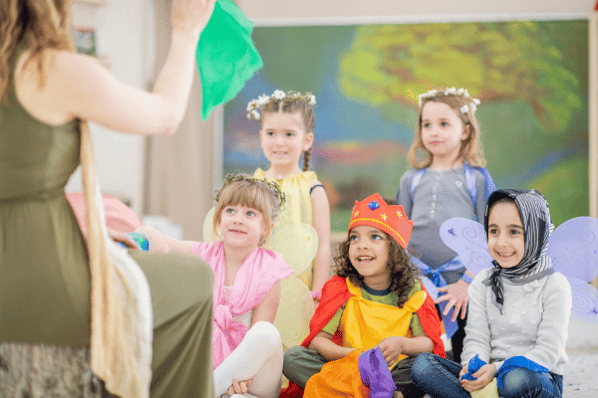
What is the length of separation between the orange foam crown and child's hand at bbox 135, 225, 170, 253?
2.39 ft

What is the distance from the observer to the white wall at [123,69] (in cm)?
428

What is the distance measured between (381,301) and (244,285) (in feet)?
1.52

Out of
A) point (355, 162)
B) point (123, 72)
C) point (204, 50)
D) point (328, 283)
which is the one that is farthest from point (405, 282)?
point (123, 72)

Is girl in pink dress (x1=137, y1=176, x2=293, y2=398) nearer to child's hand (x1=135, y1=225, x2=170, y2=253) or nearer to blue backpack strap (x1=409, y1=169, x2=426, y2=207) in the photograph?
child's hand (x1=135, y1=225, x2=170, y2=253)

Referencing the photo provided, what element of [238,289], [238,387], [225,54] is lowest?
[238,387]

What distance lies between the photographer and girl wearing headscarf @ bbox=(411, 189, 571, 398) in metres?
1.54

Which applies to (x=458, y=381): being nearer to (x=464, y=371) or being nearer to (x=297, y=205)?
(x=464, y=371)

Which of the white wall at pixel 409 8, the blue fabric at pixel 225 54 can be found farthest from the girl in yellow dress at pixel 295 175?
the white wall at pixel 409 8

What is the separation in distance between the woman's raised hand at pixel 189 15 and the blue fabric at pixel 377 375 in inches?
40.6

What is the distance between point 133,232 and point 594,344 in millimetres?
1711

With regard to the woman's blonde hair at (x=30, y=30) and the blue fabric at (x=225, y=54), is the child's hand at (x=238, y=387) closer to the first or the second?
the blue fabric at (x=225, y=54)

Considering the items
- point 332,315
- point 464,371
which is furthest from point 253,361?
point 464,371

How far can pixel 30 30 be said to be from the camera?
0.92 metres

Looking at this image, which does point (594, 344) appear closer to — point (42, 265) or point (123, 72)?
point (42, 265)
